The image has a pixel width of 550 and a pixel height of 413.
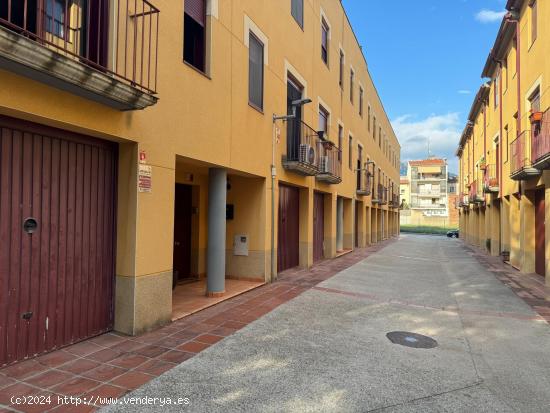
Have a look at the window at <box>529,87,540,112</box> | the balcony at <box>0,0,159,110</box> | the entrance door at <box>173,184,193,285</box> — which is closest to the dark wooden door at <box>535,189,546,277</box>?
the window at <box>529,87,540,112</box>

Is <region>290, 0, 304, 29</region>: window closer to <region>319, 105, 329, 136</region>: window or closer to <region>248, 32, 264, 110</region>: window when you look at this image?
<region>248, 32, 264, 110</region>: window

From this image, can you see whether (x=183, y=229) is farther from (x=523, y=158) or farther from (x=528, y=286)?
(x=523, y=158)

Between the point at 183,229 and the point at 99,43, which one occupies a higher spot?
the point at 99,43

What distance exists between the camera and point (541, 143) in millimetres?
8789

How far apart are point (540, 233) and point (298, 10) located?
9532mm

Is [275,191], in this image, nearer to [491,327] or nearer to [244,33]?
[244,33]

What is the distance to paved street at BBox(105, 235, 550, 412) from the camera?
3182 millimetres

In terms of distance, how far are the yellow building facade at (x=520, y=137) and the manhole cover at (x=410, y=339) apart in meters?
5.95

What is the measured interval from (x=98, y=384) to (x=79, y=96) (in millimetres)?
2813

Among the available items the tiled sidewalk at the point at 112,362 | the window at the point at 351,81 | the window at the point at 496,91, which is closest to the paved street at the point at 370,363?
the tiled sidewalk at the point at 112,362

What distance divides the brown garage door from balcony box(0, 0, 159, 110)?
741mm

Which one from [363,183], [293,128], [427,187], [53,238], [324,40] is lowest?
[53,238]

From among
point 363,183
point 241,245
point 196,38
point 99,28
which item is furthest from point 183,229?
point 363,183

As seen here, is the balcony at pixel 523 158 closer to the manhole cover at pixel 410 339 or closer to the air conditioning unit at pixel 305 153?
the air conditioning unit at pixel 305 153
